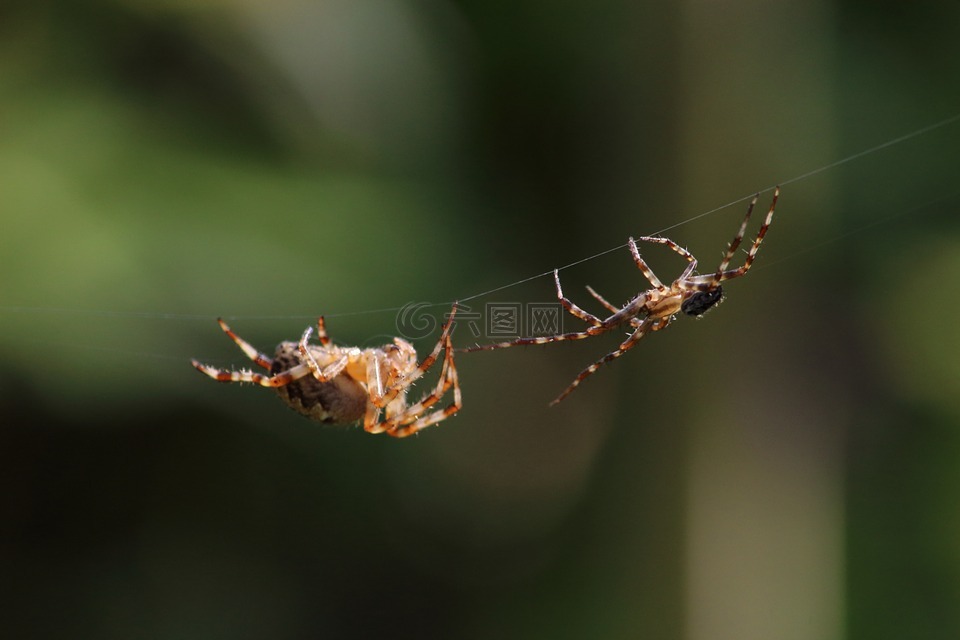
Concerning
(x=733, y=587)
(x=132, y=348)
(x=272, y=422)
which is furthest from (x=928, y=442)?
(x=132, y=348)

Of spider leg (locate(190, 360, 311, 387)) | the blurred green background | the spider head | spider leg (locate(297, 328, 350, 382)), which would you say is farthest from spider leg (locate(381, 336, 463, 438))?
the spider head

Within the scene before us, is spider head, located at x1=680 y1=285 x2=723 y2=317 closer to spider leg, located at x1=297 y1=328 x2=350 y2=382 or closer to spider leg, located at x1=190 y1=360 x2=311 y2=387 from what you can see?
spider leg, located at x1=297 y1=328 x2=350 y2=382

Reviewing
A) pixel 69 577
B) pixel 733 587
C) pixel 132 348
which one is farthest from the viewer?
pixel 69 577

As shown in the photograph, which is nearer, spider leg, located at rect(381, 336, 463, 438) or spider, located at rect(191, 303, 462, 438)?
spider, located at rect(191, 303, 462, 438)

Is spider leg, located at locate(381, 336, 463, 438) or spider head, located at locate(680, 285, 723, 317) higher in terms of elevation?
spider head, located at locate(680, 285, 723, 317)

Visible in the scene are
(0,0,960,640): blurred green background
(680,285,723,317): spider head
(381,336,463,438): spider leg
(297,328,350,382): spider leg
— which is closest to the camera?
(297,328,350,382): spider leg

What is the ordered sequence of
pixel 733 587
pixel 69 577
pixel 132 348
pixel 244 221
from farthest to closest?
1. pixel 69 577
2. pixel 733 587
3. pixel 244 221
4. pixel 132 348

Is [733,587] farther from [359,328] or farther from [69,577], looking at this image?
[69,577]

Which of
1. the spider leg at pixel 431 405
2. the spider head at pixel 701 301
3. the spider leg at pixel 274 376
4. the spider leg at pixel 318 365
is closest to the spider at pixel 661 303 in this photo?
the spider head at pixel 701 301
